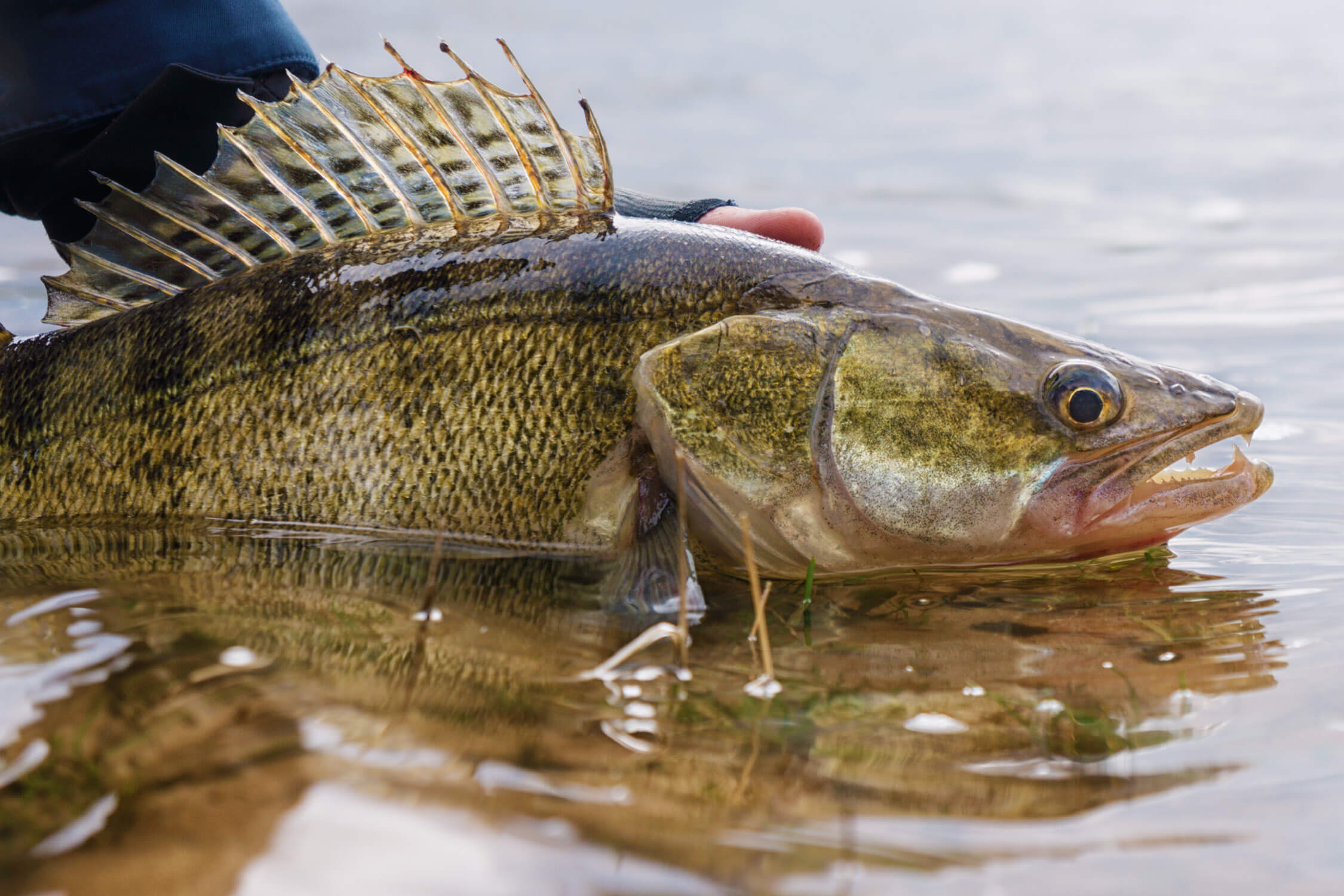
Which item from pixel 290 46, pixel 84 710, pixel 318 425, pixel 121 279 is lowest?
pixel 84 710

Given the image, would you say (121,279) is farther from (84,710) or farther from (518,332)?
(84,710)

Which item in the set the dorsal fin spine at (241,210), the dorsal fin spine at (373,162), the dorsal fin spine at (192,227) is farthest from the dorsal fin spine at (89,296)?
the dorsal fin spine at (373,162)

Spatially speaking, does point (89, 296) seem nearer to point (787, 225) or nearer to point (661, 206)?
point (661, 206)

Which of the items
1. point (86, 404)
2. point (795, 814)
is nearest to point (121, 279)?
point (86, 404)

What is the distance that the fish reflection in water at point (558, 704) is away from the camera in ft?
4.37

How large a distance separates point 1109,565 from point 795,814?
1836 mm

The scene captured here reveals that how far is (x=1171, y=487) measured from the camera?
267 cm

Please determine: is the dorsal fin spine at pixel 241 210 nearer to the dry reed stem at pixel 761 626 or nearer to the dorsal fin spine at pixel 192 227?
the dorsal fin spine at pixel 192 227

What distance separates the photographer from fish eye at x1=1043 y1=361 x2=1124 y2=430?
260 cm

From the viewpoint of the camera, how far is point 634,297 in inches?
110

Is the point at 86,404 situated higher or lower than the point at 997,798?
higher

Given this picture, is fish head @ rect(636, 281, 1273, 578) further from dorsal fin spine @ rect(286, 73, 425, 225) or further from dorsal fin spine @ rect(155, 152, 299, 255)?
dorsal fin spine @ rect(155, 152, 299, 255)

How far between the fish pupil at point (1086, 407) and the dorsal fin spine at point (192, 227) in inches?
97.5

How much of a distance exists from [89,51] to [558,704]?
3.96 metres
